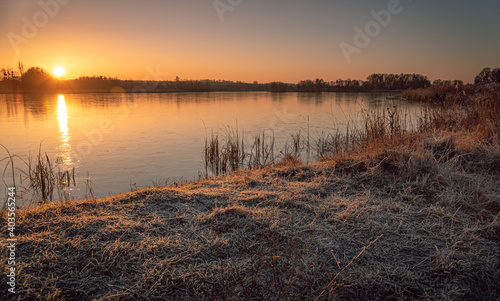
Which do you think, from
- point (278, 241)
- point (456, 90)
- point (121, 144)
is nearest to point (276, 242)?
point (278, 241)

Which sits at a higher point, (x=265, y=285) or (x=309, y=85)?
(x=309, y=85)

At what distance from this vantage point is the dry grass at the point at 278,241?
1.83 meters

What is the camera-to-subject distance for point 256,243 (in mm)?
2277

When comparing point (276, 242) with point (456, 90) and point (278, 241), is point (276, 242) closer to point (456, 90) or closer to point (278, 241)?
point (278, 241)

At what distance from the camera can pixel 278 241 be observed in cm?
229

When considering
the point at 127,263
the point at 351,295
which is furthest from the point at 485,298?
the point at 127,263

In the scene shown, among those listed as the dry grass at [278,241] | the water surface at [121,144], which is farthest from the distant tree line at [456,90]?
the dry grass at [278,241]

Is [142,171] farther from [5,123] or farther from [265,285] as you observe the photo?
[5,123]

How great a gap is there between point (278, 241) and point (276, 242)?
3.8 inches

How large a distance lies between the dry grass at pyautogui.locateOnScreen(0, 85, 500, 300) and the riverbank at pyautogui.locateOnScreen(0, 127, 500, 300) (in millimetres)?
11

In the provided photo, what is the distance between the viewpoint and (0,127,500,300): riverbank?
1830mm

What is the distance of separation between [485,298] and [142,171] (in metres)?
6.77

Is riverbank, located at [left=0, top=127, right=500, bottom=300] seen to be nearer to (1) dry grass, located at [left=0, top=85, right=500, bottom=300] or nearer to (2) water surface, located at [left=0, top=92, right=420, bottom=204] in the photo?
(1) dry grass, located at [left=0, top=85, right=500, bottom=300]

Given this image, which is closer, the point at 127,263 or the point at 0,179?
the point at 127,263
